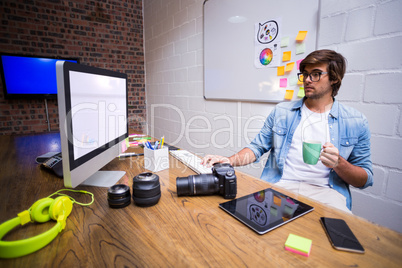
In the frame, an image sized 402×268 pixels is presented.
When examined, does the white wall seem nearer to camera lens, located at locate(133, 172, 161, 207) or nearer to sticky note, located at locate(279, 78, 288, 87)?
sticky note, located at locate(279, 78, 288, 87)

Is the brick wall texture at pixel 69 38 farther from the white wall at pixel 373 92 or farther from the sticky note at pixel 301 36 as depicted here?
the sticky note at pixel 301 36

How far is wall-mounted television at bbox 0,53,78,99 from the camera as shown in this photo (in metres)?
2.92

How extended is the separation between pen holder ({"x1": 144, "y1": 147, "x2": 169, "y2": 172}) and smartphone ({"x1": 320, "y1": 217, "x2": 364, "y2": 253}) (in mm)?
708

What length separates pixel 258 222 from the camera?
2.11ft

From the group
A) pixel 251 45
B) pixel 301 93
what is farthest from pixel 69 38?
pixel 301 93

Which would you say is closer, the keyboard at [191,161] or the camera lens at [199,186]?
the camera lens at [199,186]

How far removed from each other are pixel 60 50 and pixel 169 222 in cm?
368

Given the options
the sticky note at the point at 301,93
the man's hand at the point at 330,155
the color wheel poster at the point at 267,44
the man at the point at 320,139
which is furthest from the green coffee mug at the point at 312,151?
the color wheel poster at the point at 267,44

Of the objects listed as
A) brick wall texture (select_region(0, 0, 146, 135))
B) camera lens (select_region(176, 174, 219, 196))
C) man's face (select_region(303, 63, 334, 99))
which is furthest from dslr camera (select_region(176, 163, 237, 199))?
brick wall texture (select_region(0, 0, 146, 135))

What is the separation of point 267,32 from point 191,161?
4.17 ft

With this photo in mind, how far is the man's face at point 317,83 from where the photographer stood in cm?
127

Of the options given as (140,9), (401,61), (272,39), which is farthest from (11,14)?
(401,61)

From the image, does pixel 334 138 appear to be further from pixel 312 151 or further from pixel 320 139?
pixel 312 151

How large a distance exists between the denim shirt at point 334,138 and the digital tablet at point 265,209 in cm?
58
